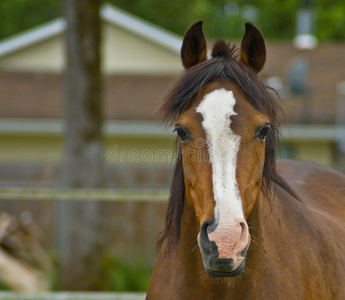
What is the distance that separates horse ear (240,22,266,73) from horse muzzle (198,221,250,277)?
0.93m

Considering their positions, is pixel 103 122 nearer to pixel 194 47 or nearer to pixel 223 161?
pixel 194 47

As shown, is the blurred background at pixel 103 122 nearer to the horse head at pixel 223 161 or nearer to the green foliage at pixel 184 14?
the green foliage at pixel 184 14

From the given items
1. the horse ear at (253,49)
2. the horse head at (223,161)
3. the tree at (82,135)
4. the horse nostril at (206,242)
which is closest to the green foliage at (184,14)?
the tree at (82,135)

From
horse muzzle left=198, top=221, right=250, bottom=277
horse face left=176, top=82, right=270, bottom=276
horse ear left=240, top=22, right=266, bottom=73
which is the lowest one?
horse muzzle left=198, top=221, right=250, bottom=277

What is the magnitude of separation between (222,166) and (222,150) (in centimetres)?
7

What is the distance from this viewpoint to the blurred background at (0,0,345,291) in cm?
693

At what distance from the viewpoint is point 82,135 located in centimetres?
693

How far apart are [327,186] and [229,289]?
5.27 feet

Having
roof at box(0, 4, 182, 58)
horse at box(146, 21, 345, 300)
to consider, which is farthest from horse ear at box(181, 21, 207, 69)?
roof at box(0, 4, 182, 58)

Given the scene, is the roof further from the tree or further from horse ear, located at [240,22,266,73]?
horse ear, located at [240,22,266,73]

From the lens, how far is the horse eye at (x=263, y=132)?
2571 millimetres

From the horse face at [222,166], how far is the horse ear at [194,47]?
30 centimetres

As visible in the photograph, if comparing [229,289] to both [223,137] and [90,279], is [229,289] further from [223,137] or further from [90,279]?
[90,279]

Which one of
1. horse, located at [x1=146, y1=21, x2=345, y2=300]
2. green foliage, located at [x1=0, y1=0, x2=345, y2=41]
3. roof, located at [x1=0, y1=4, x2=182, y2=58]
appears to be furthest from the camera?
green foliage, located at [x1=0, y1=0, x2=345, y2=41]
